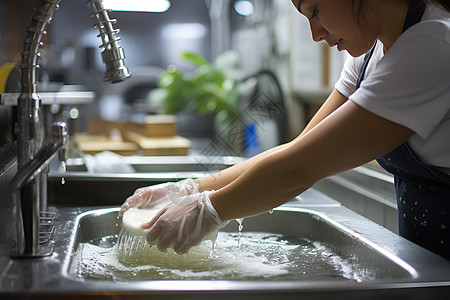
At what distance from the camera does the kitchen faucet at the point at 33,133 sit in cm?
82

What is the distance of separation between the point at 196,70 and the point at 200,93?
3.73 ft

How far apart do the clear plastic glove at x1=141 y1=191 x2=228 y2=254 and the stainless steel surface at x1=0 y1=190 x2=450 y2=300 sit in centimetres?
15

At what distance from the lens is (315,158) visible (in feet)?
2.68

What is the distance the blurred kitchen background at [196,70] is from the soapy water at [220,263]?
50.6 inches

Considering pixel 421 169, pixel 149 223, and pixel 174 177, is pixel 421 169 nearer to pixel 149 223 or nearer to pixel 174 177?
pixel 149 223

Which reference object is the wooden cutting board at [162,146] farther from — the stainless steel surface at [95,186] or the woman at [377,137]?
the woman at [377,137]

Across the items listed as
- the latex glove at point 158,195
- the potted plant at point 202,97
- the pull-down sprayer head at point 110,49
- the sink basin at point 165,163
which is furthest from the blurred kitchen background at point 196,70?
the pull-down sprayer head at point 110,49

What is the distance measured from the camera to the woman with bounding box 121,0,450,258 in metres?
0.79

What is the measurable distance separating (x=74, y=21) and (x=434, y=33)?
5390 mm

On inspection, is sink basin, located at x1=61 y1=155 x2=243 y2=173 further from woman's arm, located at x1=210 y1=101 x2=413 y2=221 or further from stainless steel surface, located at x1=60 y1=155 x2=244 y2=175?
→ woman's arm, located at x1=210 y1=101 x2=413 y2=221

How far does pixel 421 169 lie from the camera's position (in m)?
1.01

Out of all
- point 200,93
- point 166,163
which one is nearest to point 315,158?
point 166,163

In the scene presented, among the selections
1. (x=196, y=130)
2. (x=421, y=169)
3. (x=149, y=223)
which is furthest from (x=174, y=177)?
(x=196, y=130)

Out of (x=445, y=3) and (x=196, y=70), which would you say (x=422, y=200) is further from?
(x=196, y=70)
